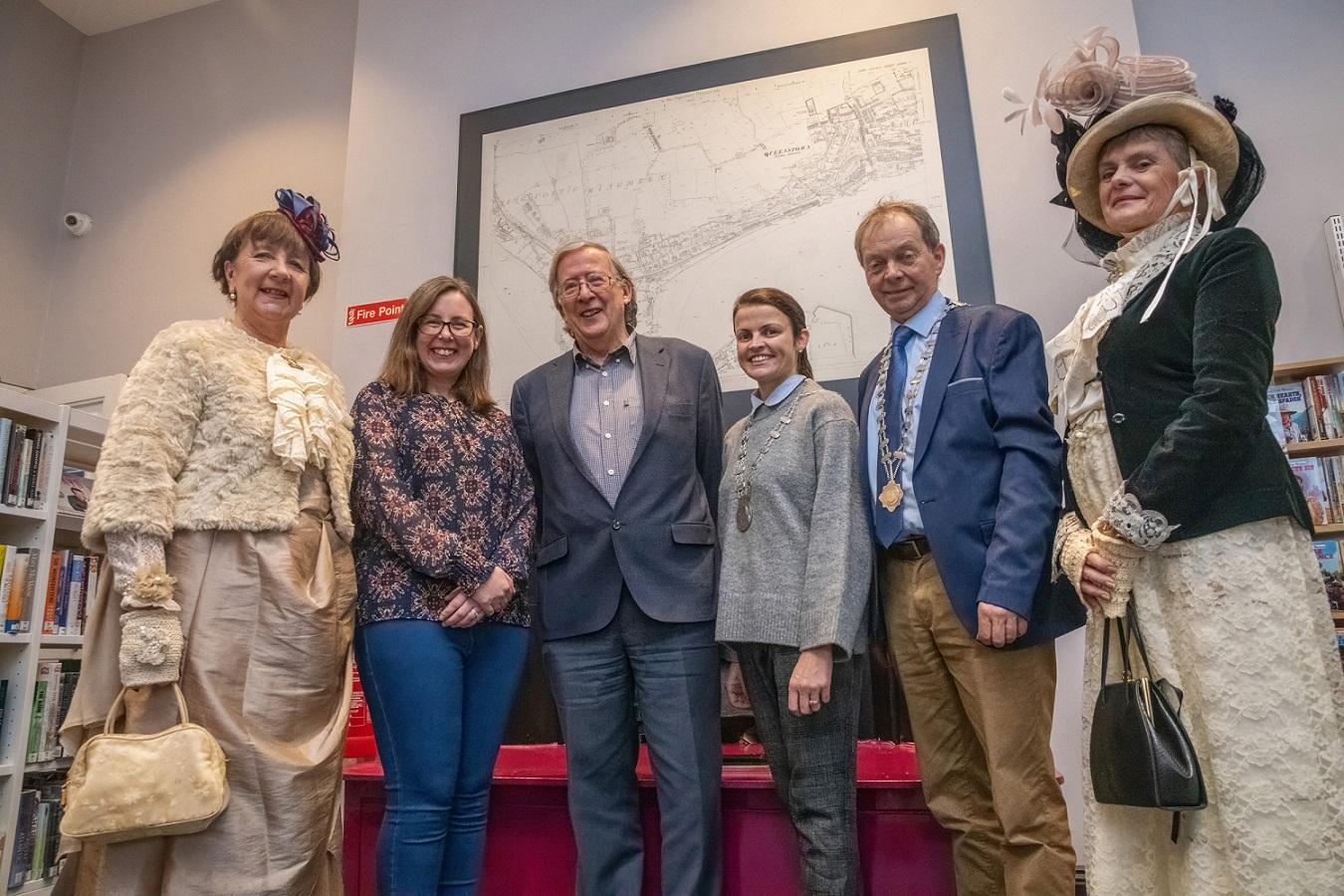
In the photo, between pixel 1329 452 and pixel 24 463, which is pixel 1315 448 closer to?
pixel 1329 452

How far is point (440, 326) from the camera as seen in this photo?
6.66 feet

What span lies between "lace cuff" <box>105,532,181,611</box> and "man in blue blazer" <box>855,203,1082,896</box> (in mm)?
1373

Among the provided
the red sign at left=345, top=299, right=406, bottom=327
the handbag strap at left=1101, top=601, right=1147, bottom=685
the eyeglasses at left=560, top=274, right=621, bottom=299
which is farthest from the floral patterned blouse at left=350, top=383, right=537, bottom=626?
the red sign at left=345, top=299, right=406, bottom=327

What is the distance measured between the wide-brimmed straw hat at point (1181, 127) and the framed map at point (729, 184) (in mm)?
1105

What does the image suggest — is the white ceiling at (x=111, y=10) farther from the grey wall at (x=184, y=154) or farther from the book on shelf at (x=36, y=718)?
the book on shelf at (x=36, y=718)

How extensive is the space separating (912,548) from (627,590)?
0.60 m

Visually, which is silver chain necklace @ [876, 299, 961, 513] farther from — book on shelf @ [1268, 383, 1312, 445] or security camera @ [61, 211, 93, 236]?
security camera @ [61, 211, 93, 236]

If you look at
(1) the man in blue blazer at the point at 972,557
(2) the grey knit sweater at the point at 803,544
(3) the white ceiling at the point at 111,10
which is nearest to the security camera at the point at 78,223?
(3) the white ceiling at the point at 111,10

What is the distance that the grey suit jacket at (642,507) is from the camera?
6.11 feet

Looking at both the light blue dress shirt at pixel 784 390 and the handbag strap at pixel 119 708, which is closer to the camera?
the handbag strap at pixel 119 708

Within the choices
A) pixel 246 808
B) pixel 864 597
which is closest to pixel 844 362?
pixel 864 597

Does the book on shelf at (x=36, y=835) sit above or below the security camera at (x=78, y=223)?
below

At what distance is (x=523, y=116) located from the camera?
3441 millimetres

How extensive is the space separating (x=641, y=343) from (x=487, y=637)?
0.78 meters
